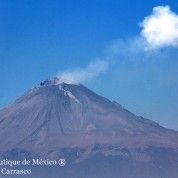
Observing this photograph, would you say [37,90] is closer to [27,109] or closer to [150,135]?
[27,109]

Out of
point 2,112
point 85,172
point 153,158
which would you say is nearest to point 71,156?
point 85,172

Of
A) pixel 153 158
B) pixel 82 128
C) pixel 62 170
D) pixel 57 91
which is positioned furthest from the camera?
pixel 57 91

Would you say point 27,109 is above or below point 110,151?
above

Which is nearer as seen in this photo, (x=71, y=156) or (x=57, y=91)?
(x=71, y=156)

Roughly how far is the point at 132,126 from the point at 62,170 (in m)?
17.6

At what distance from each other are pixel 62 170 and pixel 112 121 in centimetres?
1685

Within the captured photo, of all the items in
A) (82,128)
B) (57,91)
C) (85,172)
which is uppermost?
(57,91)

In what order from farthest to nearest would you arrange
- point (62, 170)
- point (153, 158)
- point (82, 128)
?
1. point (82, 128)
2. point (153, 158)
3. point (62, 170)

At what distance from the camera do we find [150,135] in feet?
338

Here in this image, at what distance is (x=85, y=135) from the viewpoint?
102 meters

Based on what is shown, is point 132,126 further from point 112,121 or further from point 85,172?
point 85,172

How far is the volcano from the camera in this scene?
313ft

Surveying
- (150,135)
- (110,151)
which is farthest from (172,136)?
(110,151)

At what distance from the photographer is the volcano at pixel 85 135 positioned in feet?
313
